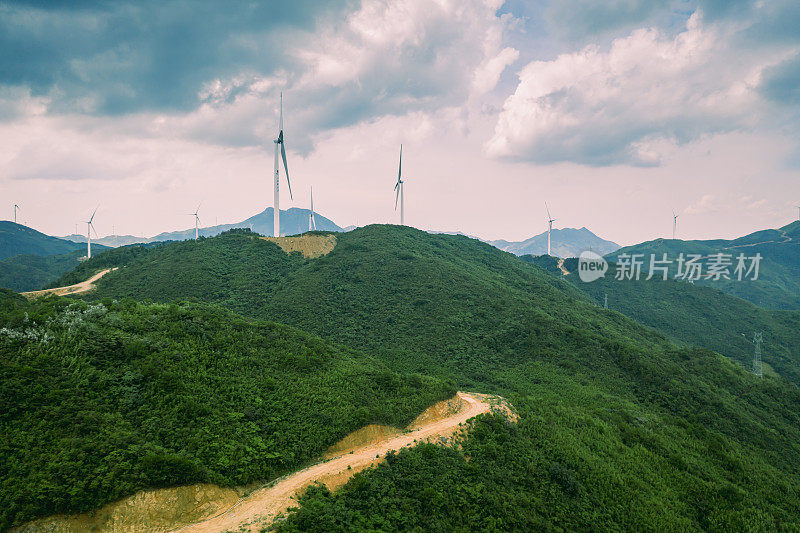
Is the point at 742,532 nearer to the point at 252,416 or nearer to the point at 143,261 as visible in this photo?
the point at 252,416

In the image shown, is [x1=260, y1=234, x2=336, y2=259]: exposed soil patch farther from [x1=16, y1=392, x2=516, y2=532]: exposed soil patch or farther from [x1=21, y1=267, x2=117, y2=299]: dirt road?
[x1=16, y1=392, x2=516, y2=532]: exposed soil patch

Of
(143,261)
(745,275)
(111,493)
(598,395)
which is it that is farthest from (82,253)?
(745,275)

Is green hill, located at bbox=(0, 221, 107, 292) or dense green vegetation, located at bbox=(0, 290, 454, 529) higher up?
green hill, located at bbox=(0, 221, 107, 292)

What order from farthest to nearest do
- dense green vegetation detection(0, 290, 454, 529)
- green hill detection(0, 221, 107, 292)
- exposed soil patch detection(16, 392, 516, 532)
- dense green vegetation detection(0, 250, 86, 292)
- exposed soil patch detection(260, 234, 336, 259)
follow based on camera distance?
green hill detection(0, 221, 107, 292), dense green vegetation detection(0, 250, 86, 292), exposed soil patch detection(260, 234, 336, 259), dense green vegetation detection(0, 290, 454, 529), exposed soil patch detection(16, 392, 516, 532)

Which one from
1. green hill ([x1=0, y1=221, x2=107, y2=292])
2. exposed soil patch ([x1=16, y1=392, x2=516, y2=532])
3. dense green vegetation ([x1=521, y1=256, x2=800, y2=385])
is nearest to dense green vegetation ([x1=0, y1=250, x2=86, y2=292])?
green hill ([x1=0, y1=221, x2=107, y2=292])

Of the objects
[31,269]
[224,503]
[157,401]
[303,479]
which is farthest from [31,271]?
[303,479]

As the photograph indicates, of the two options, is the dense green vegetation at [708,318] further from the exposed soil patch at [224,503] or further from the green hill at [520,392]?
the exposed soil patch at [224,503]

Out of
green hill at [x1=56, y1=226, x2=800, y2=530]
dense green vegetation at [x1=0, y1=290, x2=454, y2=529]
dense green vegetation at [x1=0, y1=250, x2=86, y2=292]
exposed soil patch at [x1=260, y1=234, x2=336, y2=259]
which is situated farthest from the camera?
dense green vegetation at [x1=0, y1=250, x2=86, y2=292]

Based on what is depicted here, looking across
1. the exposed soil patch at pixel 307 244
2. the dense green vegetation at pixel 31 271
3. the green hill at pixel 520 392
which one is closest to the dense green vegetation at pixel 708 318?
the green hill at pixel 520 392
